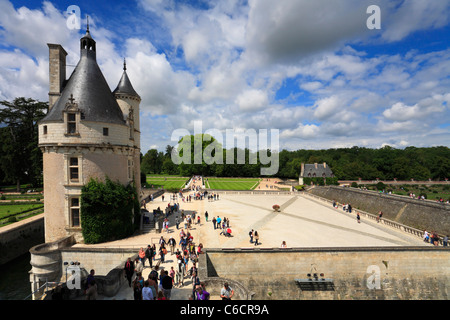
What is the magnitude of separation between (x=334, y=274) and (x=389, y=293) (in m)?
4.63

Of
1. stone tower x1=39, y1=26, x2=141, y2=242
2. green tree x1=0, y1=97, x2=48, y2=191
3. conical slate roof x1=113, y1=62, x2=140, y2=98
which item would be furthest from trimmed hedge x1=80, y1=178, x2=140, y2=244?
green tree x1=0, y1=97, x2=48, y2=191

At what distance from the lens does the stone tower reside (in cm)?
1831

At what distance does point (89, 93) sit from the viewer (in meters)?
19.4

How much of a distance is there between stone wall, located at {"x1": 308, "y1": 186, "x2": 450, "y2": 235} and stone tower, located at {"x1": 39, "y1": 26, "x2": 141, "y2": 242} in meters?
30.8

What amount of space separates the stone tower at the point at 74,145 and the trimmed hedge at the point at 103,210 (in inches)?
27.9

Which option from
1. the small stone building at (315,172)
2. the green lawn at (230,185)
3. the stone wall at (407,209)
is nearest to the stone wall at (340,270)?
the stone wall at (407,209)

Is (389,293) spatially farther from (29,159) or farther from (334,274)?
(29,159)

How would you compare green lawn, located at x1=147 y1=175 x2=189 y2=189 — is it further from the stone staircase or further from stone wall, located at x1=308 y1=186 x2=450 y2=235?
stone wall, located at x1=308 y1=186 x2=450 y2=235

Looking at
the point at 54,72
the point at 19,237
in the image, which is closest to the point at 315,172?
the point at 54,72

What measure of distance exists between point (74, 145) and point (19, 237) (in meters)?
14.1

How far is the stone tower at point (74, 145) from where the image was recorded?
60.1 ft
